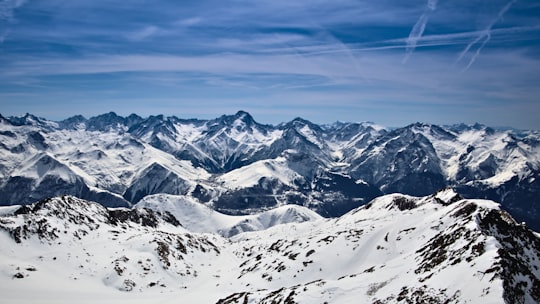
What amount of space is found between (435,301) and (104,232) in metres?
153

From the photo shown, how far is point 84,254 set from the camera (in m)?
157

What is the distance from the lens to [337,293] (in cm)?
8981

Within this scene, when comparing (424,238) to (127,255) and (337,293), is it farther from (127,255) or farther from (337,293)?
(127,255)

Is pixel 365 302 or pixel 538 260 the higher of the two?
pixel 538 260

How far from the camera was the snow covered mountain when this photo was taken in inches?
2894

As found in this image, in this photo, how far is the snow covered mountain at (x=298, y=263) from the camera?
73500 millimetres

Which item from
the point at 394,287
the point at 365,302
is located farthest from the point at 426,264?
the point at 365,302

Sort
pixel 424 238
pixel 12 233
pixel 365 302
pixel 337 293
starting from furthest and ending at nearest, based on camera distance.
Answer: pixel 12 233 < pixel 424 238 < pixel 337 293 < pixel 365 302

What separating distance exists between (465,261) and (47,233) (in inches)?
5687

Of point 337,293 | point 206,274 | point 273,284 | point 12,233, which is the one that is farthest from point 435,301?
point 12,233

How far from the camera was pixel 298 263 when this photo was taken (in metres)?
141

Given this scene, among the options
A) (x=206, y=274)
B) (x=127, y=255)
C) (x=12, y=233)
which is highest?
(x=12, y=233)

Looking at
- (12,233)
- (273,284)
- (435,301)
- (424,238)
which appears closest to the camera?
(435,301)

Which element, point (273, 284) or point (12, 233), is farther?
point (12, 233)
